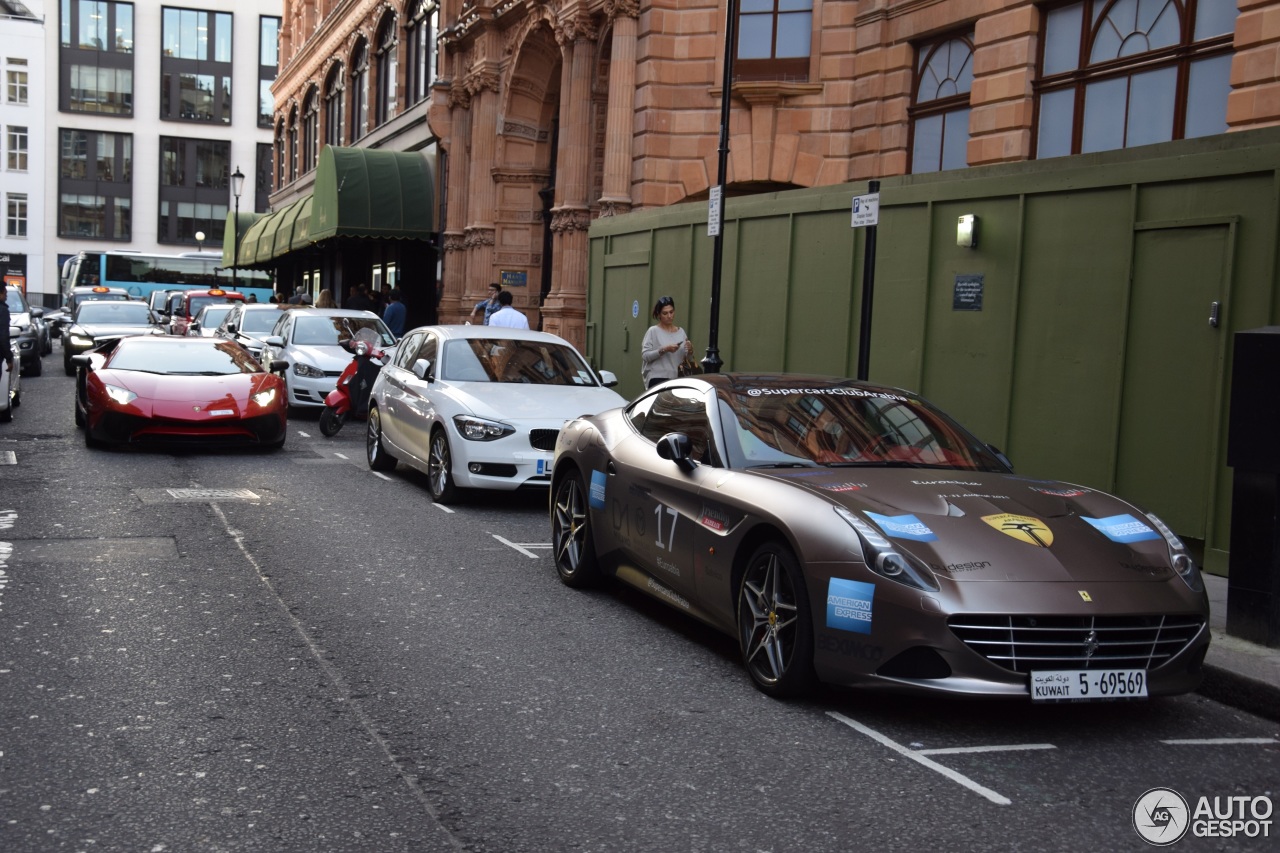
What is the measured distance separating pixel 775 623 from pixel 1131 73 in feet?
41.4

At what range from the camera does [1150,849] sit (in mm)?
4277

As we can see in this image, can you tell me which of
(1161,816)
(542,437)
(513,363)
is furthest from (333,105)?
(1161,816)

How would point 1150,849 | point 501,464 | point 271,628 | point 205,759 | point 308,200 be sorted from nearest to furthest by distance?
1. point 1150,849
2. point 205,759
3. point 271,628
4. point 501,464
5. point 308,200

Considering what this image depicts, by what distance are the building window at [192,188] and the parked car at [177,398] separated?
78.7 metres

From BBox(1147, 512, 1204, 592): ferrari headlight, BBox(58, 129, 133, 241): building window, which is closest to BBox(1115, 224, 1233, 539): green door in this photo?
BBox(1147, 512, 1204, 592): ferrari headlight

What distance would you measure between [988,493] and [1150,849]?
209cm

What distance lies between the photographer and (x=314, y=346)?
20.0 meters

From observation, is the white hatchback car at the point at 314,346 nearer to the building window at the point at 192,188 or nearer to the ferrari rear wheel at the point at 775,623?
the ferrari rear wheel at the point at 775,623

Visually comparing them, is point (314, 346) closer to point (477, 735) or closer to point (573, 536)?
point (573, 536)

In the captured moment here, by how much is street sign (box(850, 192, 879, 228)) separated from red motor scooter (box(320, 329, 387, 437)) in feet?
26.9

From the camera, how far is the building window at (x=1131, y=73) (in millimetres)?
14930

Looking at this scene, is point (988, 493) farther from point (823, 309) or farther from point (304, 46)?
point (304, 46)

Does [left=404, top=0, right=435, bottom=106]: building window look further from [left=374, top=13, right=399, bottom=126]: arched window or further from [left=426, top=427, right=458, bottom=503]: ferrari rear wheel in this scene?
[left=426, top=427, right=458, bottom=503]: ferrari rear wheel

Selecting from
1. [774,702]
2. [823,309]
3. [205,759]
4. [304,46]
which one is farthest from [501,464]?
[304,46]
